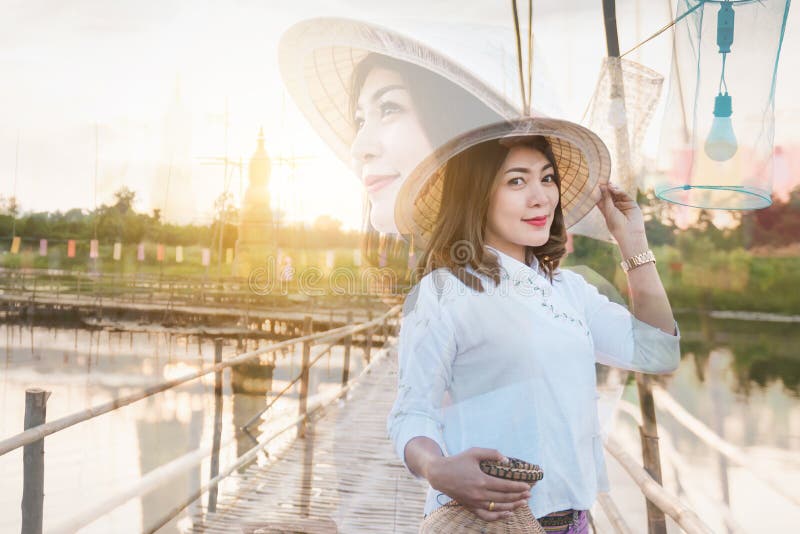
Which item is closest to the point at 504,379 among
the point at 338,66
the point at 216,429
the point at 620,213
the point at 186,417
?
the point at 620,213

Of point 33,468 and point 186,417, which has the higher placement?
point 33,468

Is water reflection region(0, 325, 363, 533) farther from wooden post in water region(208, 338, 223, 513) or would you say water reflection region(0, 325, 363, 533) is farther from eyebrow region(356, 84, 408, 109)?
eyebrow region(356, 84, 408, 109)

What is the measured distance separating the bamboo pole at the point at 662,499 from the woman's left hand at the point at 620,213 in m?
0.25

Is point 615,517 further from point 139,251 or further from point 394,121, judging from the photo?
point 139,251

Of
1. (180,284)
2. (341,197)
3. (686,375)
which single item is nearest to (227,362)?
(180,284)

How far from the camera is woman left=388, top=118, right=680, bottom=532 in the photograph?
0.36 metres

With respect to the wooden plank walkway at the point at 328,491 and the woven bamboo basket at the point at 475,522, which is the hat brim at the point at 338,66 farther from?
the wooden plank walkway at the point at 328,491

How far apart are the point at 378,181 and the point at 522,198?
100 mm

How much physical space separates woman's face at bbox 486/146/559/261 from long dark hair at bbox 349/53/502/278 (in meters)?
0.03

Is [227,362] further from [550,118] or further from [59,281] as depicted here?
[550,118]

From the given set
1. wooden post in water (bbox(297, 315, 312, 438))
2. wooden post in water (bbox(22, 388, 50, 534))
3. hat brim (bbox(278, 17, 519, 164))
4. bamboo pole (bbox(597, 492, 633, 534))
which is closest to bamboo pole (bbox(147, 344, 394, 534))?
wooden post in water (bbox(297, 315, 312, 438))

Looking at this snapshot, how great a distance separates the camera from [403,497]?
4.79 feet

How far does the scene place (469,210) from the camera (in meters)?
0.38

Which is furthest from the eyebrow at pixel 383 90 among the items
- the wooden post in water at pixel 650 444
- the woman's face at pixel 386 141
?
the wooden post in water at pixel 650 444
